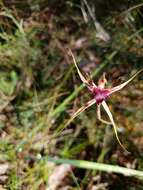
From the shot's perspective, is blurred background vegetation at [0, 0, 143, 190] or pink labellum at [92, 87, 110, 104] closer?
pink labellum at [92, 87, 110, 104]

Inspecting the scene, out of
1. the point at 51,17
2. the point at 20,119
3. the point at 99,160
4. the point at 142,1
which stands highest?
the point at 51,17

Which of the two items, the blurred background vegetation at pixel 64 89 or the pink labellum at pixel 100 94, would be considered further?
the blurred background vegetation at pixel 64 89

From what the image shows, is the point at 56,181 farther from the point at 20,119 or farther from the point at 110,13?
the point at 110,13

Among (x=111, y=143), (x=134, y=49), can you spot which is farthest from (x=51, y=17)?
(x=111, y=143)
